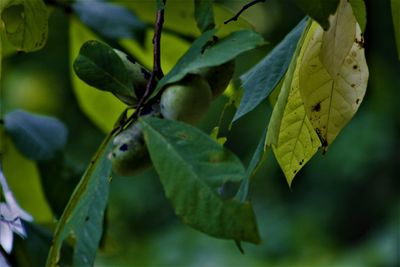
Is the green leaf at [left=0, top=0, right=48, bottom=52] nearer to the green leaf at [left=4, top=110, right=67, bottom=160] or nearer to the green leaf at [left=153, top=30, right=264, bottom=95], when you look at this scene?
the green leaf at [left=153, top=30, right=264, bottom=95]

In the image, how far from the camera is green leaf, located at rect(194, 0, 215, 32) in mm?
623

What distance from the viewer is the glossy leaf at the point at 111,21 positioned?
1.12m

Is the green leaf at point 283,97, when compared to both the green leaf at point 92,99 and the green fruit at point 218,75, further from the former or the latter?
the green leaf at point 92,99

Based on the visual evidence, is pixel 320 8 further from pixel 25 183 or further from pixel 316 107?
pixel 25 183

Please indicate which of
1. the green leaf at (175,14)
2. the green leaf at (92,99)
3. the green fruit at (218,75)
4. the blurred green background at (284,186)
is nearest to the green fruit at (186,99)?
the green fruit at (218,75)

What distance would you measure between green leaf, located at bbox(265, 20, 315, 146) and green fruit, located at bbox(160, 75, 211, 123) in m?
0.07

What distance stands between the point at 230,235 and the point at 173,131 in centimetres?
8

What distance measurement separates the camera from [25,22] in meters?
0.64

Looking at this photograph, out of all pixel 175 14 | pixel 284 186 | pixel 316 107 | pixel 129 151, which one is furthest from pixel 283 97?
pixel 284 186

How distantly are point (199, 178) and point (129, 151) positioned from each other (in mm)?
70

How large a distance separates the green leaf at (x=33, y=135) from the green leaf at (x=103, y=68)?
46 centimetres

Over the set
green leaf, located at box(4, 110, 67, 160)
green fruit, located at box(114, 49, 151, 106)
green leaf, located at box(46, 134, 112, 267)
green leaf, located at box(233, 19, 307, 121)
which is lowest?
green leaf, located at box(4, 110, 67, 160)

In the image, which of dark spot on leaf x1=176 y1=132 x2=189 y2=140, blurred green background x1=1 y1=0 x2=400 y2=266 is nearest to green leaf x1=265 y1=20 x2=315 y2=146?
dark spot on leaf x1=176 y1=132 x2=189 y2=140

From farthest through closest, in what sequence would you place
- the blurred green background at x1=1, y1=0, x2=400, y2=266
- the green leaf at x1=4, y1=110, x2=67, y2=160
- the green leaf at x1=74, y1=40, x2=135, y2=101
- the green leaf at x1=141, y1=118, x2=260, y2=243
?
1. the blurred green background at x1=1, y1=0, x2=400, y2=266
2. the green leaf at x1=4, y1=110, x2=67, y2=160
3. the green leaf at x1=74, y1=40, x2=135, y2=101
4. the green leaf at x1=141, y1=118, x2=260, y2=243
